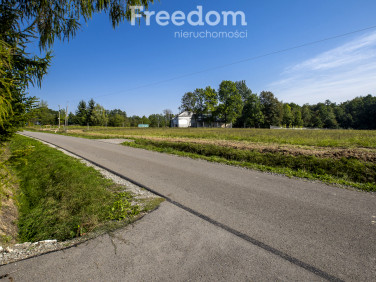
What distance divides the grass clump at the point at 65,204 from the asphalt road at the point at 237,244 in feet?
2.43

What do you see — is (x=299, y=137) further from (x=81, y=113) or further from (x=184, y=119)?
(x=81, y=113)

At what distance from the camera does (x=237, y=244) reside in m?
2.76

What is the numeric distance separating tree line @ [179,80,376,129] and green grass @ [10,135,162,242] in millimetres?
62265

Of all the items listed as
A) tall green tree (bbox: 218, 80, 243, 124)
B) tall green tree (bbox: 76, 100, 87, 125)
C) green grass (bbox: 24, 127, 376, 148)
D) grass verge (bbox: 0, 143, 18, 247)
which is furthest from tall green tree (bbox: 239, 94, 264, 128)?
grass verge (bbox: 0, 143, 18, 247)

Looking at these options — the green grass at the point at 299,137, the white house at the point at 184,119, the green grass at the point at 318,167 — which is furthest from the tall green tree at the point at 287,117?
the green grass at the point at 318,167

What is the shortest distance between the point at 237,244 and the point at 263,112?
7688 cm

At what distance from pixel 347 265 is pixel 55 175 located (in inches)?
308

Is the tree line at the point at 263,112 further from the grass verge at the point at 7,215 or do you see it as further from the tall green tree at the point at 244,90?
the grass verge at the point at 7,215

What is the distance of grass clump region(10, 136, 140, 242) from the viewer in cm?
340

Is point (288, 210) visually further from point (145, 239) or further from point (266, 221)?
point (145, 239)

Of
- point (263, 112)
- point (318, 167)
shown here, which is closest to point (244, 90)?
point (263, 112)

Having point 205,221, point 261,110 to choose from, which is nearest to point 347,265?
point 205,221

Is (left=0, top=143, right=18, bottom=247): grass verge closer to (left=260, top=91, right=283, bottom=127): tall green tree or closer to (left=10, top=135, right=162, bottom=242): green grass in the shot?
(left=10, top=135, right=162, bottom=242): green grass

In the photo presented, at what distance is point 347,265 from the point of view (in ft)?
7.66
